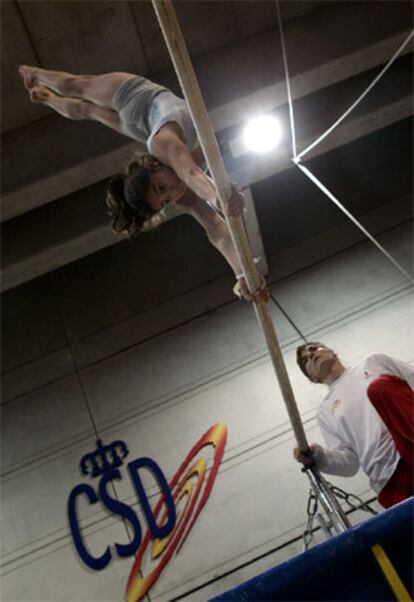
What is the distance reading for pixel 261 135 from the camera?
3.94 metres

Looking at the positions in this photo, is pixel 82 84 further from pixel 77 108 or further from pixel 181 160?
pixel 181 160

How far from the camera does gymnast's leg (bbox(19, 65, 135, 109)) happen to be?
2742 millimetres

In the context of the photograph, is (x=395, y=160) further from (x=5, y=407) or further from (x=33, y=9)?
(x=5, y=407)

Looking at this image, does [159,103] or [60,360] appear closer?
[159,103]

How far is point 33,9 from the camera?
4484mm

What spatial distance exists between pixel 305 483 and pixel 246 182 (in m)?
2.01

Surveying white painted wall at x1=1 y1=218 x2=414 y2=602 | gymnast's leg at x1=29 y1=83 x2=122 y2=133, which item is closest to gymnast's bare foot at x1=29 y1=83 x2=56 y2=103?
gymnast's leg at x1=29 y1=83 x2=122 y2=133

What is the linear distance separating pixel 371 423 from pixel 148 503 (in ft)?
5.47

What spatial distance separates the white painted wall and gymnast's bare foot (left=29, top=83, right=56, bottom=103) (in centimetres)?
217

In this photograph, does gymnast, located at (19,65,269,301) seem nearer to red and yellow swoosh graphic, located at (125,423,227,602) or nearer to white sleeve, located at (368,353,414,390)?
white sleeve, located at (368,353,414,390)

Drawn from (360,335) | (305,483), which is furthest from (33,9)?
(305,483)

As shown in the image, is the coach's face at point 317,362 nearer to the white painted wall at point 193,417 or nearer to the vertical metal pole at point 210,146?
the vertical metal pole at point 210,146

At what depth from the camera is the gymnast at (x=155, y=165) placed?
2.30 meters

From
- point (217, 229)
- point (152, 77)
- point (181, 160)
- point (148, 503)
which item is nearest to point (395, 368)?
point (217, 229)
